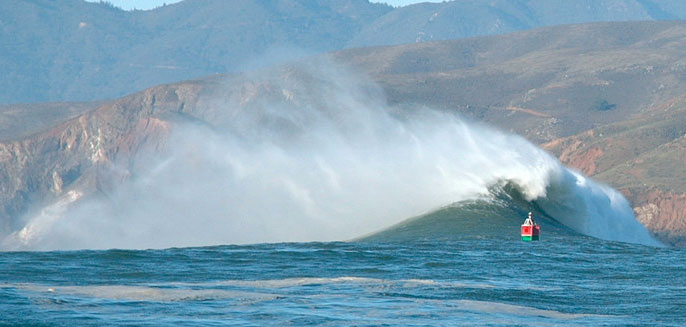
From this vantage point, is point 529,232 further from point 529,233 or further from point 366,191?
point 366,191

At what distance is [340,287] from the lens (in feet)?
88.9

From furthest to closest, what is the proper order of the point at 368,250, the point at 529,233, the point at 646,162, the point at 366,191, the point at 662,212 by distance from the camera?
the point at 646,162 < the point at 662,212 < the point at 366,191 < the point at 529,233 < the point at 368,250

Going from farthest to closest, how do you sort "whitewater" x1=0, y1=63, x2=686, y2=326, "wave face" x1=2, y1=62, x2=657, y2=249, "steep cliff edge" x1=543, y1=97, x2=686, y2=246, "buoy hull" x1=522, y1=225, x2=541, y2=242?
"steep cliff edge" x1=543, y1=97, x2=686, y2=246, "wave face" x1=2, y1=62, x2=657, y2=249, "buoy hull" x1=522, y1=225, x2=541, y2=242, "whitewater" x1=0, y1=63, x2=686, y2=326

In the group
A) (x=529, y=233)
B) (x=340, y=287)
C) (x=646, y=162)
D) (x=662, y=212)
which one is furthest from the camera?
(x=646, y=162)

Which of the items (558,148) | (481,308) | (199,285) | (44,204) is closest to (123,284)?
(199,285)

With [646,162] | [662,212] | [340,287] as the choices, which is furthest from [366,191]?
[646,162]

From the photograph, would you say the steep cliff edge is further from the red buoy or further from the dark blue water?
the dark blue water

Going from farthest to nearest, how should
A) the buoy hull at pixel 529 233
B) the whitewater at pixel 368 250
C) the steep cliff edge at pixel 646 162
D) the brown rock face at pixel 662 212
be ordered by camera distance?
the steep cliff edge at pixel 646 162
the brown rock face at pixel 662 212
the buoy hull at pixel 529 233
the whitewater at pixel 368 250

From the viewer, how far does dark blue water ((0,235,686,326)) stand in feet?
74.6

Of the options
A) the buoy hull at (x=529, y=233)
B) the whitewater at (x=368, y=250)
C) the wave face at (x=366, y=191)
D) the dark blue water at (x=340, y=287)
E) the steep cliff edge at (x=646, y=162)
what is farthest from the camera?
the steep cliff edge at (x=646, y=162)

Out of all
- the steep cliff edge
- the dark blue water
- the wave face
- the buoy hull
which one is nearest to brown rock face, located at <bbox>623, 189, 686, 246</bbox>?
the steep cliff edge

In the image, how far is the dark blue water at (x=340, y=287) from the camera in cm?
2275

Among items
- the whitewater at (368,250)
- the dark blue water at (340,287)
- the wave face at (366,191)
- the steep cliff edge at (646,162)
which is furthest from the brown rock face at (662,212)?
the dark blue water at (340,287)

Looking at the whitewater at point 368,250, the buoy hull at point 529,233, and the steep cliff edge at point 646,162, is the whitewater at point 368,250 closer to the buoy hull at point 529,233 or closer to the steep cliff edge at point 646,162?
the buoy hull at point 529,233
